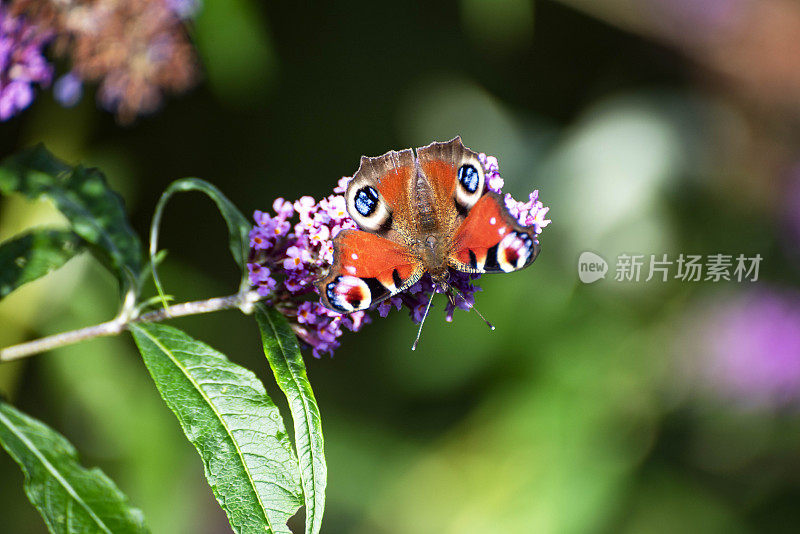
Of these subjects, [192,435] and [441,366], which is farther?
[441,366]

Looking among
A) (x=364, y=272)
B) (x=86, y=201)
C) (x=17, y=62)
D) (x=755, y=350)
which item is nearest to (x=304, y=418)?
(x=364, y=272)

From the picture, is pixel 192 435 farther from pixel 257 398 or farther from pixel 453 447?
pixel 453 447

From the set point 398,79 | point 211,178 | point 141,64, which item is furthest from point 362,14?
point 141,64

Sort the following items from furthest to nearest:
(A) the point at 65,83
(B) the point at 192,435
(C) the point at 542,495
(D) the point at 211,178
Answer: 1. (D) the point at 211,178
2. (C) the point at 542,495
3. (A) the point at 65,83
4. (B) the point at 192,435

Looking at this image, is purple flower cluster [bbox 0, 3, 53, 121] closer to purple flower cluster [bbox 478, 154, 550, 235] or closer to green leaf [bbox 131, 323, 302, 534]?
green leaf [bbox 131, 323, 302, 534]

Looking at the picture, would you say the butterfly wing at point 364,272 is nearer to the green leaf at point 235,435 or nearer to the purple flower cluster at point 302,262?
the purple flower cluster at point 302,262

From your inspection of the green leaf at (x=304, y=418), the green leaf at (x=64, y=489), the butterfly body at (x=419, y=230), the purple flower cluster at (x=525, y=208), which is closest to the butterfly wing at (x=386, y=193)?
the butterfly body at (x=419, y=230)
